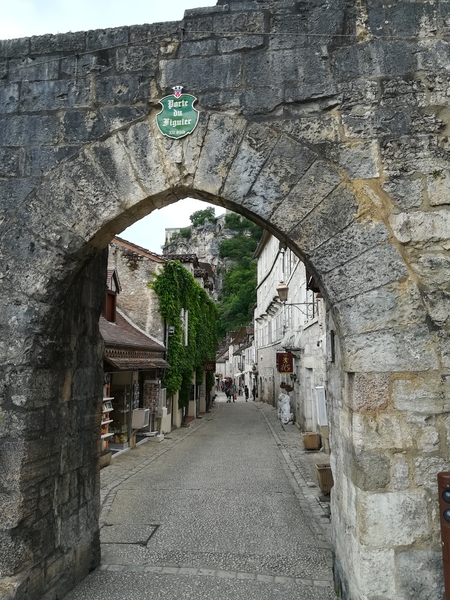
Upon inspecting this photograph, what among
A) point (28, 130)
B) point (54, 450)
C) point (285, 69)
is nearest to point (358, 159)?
point (285, 69)

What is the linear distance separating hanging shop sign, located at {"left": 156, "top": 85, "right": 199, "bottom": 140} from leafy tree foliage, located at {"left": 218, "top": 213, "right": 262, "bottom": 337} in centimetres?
4126

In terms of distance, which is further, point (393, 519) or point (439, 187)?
point (439, 187)

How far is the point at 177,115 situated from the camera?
3023 millimetres

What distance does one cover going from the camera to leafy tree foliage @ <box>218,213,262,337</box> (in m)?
46.8

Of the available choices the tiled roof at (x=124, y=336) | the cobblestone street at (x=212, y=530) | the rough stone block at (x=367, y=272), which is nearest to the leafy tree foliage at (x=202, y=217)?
the tiled roof at (x=124, y=336)

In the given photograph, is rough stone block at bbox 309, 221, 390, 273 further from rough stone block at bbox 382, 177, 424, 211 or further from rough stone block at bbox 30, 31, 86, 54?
rough stone block at bbox 30, 31, 86, 54

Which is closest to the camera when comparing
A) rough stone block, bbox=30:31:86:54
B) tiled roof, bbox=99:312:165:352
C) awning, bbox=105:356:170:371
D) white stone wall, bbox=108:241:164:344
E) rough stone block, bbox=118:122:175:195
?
rough stone block, bbox=118:122:175:195

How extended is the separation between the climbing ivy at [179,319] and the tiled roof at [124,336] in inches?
36.4

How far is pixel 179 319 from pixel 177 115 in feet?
38.4

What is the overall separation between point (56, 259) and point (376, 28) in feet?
8.72

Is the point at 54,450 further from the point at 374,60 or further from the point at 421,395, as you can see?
the point at 374,60

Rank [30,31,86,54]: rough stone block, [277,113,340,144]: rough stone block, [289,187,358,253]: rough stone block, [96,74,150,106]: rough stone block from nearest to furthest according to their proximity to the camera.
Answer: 1. [289,187,358,253]: rough stone block
2. [277,113,340,144]: rough stone block
3. [96,74,150,106]: rough stone block
4. [30,31,86,54]: rough stone block

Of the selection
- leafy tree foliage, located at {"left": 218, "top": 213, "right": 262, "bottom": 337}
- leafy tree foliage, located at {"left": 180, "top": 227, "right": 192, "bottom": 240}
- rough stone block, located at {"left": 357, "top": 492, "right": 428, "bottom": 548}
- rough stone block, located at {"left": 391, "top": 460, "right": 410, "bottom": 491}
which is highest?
leafy tree foliage, located at {"left": 180, "top": 227, "right": 192, "bottom": 240}

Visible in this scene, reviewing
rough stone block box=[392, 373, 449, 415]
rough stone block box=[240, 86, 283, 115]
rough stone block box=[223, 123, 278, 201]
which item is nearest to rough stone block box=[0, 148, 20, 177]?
rough stone block box=[223, 123, 278, 201]
